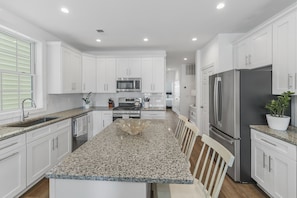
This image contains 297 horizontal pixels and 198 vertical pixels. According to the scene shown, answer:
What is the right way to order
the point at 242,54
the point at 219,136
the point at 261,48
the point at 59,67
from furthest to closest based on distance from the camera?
the point at 59,67 < the point at 242,54 < the point at 219,136 < the point at 261,48

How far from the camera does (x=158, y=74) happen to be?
492 centimetres

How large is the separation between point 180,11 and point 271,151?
2331 mm

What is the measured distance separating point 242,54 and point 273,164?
2.17 meters

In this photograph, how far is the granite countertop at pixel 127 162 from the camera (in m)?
1.00

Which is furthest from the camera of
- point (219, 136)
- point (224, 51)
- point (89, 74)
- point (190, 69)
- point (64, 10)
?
point (190, 69)

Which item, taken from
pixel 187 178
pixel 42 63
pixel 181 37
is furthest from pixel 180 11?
pixel 42 63

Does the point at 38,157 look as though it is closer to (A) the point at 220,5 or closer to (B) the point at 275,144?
(B) the point at 275,144

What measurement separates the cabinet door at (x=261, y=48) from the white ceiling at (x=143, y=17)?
1.20 feet

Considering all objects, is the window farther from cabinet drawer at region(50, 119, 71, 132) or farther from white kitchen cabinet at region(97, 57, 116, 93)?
white kitchen cabinet at region(97, 57, 116, 93)

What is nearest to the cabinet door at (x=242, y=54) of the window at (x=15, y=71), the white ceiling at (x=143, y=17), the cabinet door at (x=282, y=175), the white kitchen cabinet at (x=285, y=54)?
the white ceiling at (x=143, y=17)

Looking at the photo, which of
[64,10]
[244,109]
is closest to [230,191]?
→ [244,109]

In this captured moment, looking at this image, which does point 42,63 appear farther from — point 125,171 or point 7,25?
point 125,171

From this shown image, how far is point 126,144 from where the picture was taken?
1.62 meters

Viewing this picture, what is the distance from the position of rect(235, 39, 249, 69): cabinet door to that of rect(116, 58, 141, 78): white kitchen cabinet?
2.53 meters
